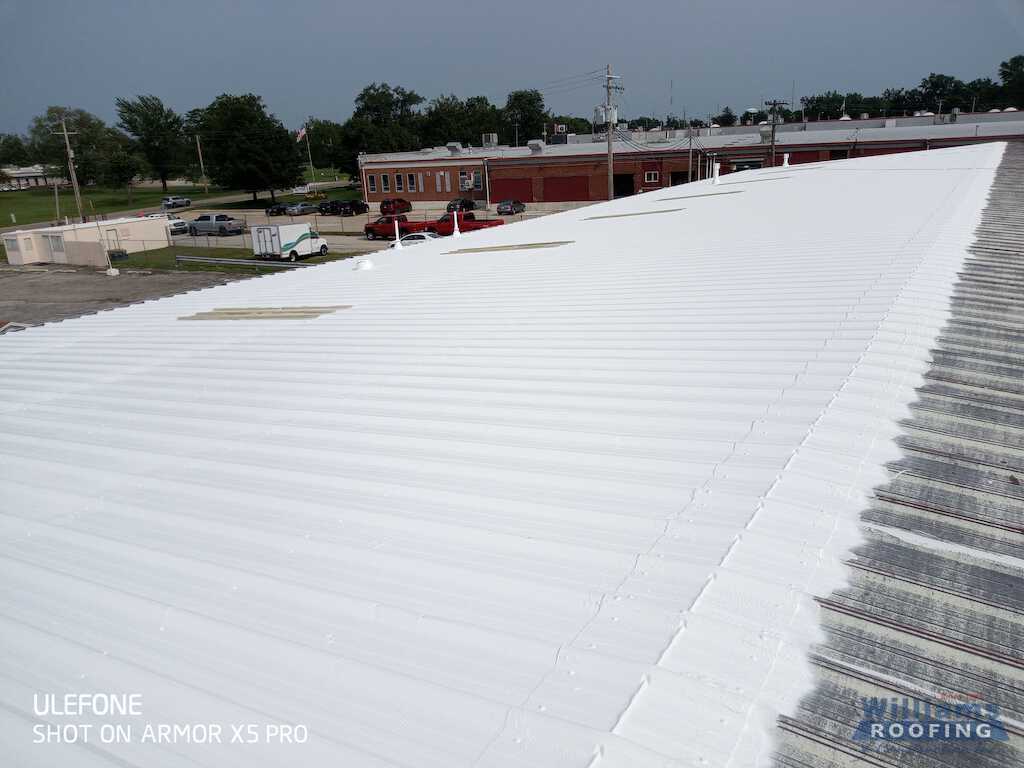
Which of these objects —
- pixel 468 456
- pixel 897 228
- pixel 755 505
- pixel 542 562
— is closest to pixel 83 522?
pixel 468 456

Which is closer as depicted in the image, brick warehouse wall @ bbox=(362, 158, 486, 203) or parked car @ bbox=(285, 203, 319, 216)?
brick warehouse wall @ bbox=(362, 158, 486, 203)

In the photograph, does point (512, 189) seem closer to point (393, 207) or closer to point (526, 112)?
point (393, 207)

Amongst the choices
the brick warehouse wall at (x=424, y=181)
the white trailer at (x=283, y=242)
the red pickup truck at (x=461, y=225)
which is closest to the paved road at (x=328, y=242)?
the white trailer at (x=283, y=242)

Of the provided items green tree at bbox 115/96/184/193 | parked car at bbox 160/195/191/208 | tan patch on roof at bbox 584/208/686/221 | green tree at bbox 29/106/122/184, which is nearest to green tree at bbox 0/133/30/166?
green tree at bbox 29/106/122/184

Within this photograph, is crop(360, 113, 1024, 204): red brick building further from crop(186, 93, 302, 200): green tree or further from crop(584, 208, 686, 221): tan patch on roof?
crop(584, 208, 686, 221): tan patch on roof

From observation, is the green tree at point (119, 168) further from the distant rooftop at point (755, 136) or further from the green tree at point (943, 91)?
the green tree at point (943, 91)

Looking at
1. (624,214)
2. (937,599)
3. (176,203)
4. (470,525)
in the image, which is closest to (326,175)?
(176,203)

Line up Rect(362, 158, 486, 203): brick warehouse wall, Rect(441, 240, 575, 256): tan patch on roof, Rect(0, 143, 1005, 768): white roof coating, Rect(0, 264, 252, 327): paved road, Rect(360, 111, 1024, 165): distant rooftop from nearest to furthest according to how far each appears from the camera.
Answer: Rect(0, 143, 1005, 768): white roof coating
Rect(441, 240, 575, 256): tan patch on roof
Rect(0, 264, 252, 327): paved road
Rect(360, 111, 1024, 165): distant rooftop
Rect(362, 158, 486, 203): brick warehouse wall

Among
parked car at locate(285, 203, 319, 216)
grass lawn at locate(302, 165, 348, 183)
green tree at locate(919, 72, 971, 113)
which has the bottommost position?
parked car at locate(285, 203, 319, 216)
